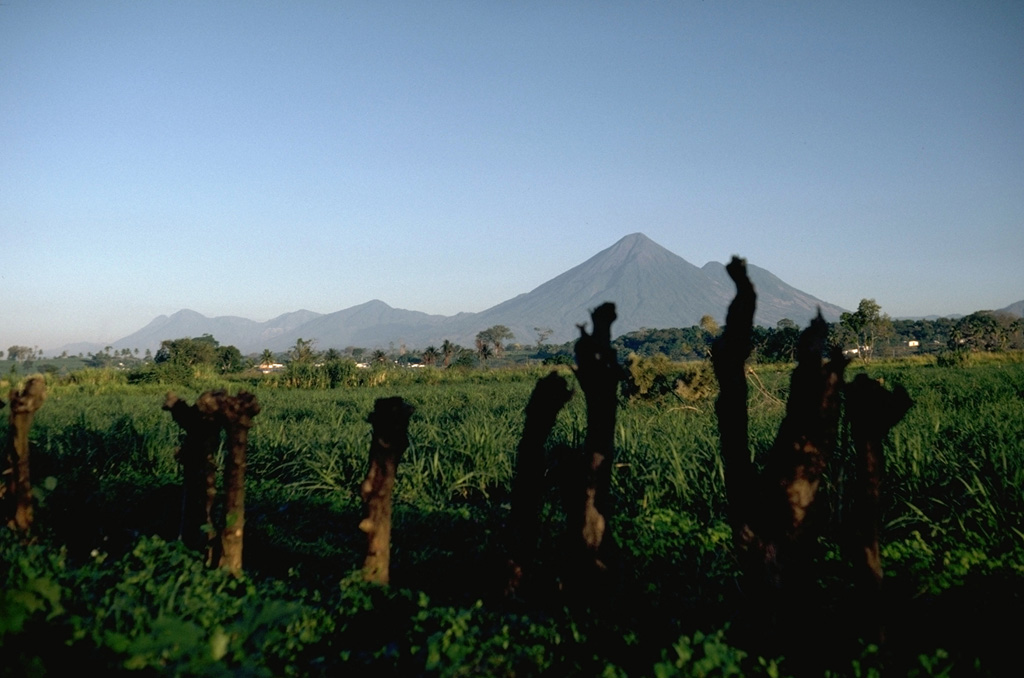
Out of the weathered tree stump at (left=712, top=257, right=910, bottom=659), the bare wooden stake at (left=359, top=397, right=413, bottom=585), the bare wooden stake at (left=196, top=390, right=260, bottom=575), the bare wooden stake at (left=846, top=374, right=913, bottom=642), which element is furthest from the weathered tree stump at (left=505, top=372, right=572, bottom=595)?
the bare wooden stake at (left=196, top=390, right=260, bottom=575)

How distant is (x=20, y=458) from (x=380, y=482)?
3.02 metres

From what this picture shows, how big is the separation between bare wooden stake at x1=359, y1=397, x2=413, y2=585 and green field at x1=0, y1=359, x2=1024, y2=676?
0.47 feet

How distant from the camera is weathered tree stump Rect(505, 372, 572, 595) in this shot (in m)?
3.71

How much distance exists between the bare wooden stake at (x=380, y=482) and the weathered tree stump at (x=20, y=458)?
9.15ft

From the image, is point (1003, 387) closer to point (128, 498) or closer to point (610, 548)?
point (610, 548)

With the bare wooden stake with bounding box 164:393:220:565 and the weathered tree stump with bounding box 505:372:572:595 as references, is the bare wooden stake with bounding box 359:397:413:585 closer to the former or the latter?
the weathered tree stump with bounding box 505:372:572:595

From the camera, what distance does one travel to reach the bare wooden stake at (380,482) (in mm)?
3709

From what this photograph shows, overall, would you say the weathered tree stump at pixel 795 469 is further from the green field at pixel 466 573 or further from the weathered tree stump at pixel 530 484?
the weathered tree stump at pixel 530 484

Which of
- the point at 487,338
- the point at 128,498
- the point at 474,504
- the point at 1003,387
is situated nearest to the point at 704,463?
the point at 474,504

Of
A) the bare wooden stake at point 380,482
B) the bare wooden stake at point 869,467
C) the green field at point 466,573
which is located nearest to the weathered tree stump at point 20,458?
the green field at point 466,573

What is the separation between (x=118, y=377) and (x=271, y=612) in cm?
2611

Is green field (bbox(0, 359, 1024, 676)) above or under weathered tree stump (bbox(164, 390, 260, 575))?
under

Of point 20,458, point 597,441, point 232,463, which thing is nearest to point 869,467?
point 597,441

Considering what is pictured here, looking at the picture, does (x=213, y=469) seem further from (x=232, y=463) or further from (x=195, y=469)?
(x=232, y=463)
